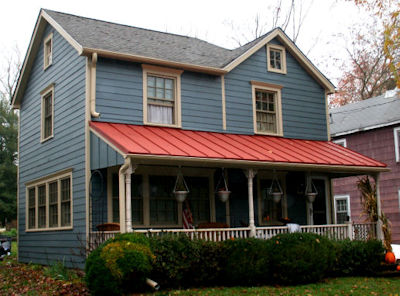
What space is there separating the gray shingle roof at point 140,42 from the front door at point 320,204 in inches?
203

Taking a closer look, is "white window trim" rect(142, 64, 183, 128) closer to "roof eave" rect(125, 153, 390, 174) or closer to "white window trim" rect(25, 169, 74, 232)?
"roof eave" rect(125, 153, 390, 174)

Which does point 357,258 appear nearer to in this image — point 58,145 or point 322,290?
point 322,290

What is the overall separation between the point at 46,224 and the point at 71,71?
15.5 ft

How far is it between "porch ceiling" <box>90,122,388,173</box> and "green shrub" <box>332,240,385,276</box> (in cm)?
224

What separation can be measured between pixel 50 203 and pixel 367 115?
49.4 ft

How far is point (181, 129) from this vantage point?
1541 cm

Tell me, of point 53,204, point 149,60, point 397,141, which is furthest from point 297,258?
point 397,141

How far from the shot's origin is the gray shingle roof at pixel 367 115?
914 inches

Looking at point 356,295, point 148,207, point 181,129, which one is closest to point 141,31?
point 181,129

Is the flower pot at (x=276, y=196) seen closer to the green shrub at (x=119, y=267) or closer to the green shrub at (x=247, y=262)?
the green shrub at (x=247, y=262)

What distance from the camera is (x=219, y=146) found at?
564 inches

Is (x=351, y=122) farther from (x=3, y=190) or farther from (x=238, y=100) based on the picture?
(x=3, y=190)

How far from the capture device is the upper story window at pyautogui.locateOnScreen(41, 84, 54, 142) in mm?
16781

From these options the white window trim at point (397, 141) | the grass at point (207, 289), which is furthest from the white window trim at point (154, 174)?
the white window trim at point (397, 141)
